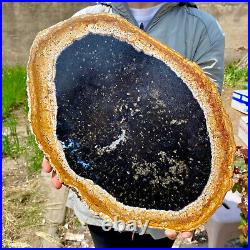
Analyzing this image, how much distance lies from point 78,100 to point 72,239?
1.54 m

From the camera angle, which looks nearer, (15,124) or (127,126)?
(127,126)

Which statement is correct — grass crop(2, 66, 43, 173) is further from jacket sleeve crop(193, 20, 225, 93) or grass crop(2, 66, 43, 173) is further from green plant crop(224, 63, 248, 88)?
green plant crop(224, 63, 248, 88)

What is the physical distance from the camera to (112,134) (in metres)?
1.50

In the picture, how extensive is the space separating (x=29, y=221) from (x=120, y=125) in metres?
1.66

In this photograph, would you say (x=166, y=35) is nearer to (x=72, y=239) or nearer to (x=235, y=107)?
(x=72, y=239)

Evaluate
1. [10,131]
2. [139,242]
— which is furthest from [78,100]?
[10,131]

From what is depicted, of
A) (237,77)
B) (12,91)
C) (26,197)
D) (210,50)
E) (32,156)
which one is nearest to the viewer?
(210,50)

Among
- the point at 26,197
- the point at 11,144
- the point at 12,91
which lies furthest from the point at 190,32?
the point at 12,91

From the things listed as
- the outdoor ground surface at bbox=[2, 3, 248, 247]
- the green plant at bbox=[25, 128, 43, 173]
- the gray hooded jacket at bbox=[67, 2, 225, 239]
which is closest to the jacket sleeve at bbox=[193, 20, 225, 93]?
the gray hooded jacket at bbox=[67, 2, 225, 239]

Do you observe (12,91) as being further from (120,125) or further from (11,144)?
(120,125)

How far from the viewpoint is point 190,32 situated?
5.28 ft

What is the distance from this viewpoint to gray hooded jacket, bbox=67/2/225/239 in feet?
5.25

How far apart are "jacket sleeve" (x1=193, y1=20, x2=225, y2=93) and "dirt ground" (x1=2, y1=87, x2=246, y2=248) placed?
151cm

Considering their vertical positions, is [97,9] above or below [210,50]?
above
